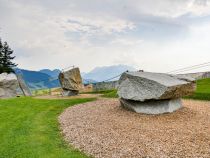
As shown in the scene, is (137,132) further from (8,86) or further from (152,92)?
(8,86)

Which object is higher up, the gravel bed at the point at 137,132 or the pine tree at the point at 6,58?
the pine tree at the point at 6,58

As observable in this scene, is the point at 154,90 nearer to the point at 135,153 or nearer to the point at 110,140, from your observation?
the point at 110,140

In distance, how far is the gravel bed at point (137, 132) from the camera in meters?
12.0

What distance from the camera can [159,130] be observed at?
1456 cm

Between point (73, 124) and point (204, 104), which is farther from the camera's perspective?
point (204, 104)

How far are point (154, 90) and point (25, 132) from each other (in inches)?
240

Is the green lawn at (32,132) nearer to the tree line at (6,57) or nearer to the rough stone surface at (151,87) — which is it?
the rough stone surface at (151,87)

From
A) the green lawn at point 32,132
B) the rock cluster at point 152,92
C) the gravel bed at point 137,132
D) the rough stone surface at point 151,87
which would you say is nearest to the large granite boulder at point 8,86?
the green lawn at point 32,132

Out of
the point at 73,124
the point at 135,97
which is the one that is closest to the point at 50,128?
the point at 73,124

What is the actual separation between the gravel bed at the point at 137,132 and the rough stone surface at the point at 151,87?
93 centimetres

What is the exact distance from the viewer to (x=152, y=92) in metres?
17.0

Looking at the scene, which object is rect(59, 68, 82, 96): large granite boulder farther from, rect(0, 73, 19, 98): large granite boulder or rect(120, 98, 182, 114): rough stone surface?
rect(120, 98, 182, 114): rough stone surface

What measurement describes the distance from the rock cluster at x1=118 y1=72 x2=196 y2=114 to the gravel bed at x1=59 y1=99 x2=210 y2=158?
48 cm

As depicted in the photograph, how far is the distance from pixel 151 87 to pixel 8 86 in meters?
21.5
